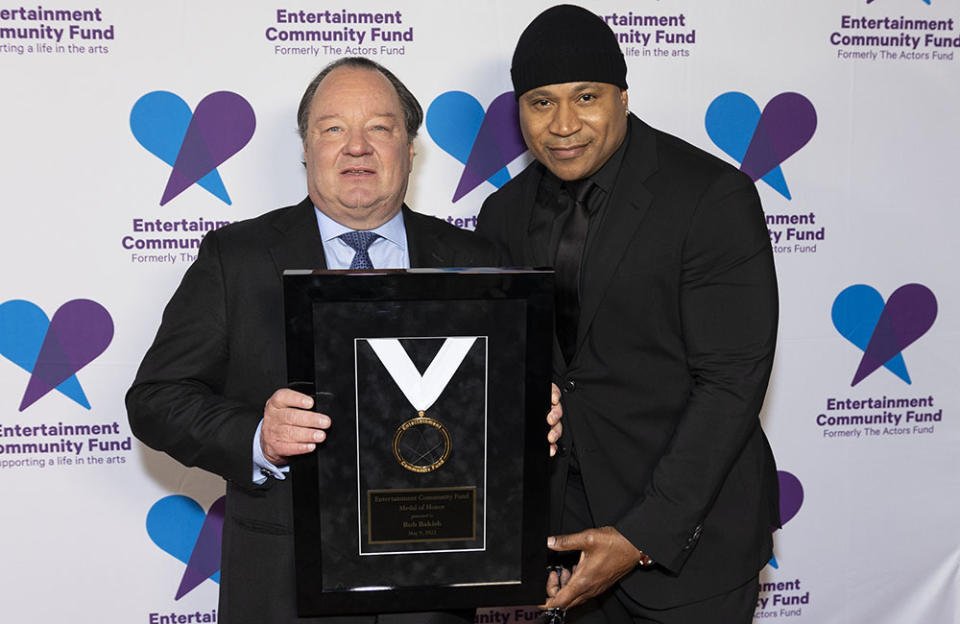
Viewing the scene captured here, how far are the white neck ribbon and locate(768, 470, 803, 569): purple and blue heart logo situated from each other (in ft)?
5.46

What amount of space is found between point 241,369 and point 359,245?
341 mm

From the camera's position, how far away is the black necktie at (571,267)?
1.77 metres

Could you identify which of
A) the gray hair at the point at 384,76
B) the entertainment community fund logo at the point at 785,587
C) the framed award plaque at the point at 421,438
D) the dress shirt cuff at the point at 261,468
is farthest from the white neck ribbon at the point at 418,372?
the entertainment community fund logo at the point at 785,587

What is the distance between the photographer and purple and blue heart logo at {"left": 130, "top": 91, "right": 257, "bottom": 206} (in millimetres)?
2322

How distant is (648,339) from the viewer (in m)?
1.74

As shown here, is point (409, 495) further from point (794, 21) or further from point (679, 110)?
point (794, 21)

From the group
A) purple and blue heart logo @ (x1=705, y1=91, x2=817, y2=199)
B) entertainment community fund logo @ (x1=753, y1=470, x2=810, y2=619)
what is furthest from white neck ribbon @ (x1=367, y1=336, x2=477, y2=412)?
entertainment community fund logo @ (x1=753, y1=470, x2=810, y2=619)

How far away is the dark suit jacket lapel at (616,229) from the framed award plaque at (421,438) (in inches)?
12.5

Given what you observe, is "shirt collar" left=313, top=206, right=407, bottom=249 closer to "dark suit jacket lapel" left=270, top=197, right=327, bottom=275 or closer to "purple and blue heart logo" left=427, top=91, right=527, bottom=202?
"dark suit jacket lapel" left=270, top=197, right=327, bottom=275

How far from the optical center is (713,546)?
1781 millimetres

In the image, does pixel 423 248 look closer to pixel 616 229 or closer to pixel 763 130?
pixel 616 229

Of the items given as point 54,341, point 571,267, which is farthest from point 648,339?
point 54,341

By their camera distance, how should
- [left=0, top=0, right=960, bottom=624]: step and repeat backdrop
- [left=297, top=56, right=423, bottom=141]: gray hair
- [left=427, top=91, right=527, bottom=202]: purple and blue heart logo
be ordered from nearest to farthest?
[left=297, top=56, right=423, bottom=141]: gray hair
[left=0, top=0, right=960, bottom=624]: step and repeat backdrop
[left=427, top=91, right=527, bottom=202]: purple and blue heart logo

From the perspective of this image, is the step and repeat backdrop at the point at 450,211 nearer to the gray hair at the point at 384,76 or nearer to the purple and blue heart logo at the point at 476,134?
the purple and blue heart logo at the point at 476,134
